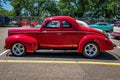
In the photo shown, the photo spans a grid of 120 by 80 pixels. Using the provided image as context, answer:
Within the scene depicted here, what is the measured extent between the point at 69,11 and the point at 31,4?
57.7ft

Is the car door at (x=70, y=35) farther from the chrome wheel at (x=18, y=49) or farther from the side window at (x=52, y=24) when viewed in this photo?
the chrome wheel at (x=18, y=49)

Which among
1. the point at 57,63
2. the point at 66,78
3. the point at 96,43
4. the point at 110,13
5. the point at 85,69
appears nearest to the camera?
the point at 66,78

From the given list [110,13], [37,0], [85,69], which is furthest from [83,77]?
[37,0]

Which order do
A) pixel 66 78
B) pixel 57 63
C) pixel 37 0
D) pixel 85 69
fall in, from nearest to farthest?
pixel 66 78 < pixel 85 69 < pixel 57 63 < pixel 37 0

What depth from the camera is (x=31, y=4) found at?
81.8 meters

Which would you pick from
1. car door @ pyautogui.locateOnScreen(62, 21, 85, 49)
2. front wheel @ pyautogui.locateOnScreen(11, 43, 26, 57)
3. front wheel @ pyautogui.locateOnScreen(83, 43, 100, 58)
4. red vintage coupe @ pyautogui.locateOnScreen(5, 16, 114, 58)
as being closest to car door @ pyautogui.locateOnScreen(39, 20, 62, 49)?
red vintage coupe @ pyautogui.locateOnScreen(5, 16, 114, 58)

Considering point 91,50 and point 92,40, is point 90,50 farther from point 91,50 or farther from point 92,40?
point 92,40

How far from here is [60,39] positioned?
36.8 feet

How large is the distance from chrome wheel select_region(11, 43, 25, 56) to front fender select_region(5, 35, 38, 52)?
0.47 ft

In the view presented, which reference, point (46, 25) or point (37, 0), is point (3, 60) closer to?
point (46, 25)

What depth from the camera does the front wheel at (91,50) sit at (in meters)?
11.0

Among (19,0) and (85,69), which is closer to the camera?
(85,69)

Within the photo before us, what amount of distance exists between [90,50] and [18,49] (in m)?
2.88

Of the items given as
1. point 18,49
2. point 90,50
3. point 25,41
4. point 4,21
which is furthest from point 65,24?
point 4,21
